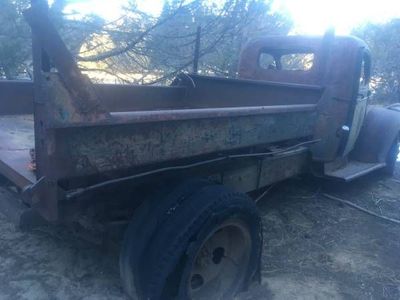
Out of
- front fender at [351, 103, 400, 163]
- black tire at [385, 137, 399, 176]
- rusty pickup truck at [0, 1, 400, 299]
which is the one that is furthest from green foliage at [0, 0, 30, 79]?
black tire at [385, 137, 399, 176]

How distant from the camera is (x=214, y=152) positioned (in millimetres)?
2711

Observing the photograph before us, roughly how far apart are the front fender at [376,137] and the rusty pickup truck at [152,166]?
1466 millimetres

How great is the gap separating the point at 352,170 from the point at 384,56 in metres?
10.7

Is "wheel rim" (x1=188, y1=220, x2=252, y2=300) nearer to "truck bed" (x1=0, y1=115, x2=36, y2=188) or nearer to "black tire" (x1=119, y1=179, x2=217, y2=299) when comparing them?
"black tire" (x1=119, y1=179, x2=217, y2=299)

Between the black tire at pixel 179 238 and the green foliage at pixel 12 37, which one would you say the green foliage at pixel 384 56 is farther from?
the black tire at pixel 179 238

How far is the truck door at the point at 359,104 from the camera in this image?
4.70 metres

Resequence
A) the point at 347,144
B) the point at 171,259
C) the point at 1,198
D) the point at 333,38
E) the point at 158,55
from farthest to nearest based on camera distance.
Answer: the point at 158,55
the point at 347,144
the point at 333,38
the point at 1,198
the point at 171,259

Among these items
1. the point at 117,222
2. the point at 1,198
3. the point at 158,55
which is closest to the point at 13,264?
the point at 1,198

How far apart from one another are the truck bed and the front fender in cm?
407

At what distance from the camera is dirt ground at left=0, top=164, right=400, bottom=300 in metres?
2.85

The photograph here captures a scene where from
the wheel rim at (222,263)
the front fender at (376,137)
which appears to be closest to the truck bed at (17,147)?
the wheel rim at (222,263)

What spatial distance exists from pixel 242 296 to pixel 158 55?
556 centimetres

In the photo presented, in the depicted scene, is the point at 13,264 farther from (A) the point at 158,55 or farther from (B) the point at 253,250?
(A) the point at 158,55

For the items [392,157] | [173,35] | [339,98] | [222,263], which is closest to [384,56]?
[392,157]
